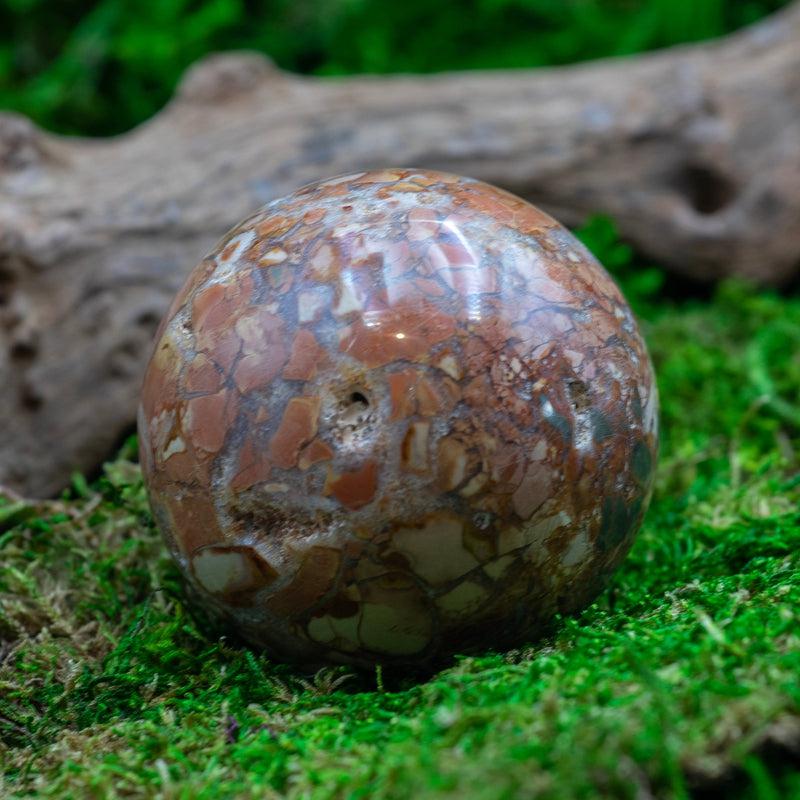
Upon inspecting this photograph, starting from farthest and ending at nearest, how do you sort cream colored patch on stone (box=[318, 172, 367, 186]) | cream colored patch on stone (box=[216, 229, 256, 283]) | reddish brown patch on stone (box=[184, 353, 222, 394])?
cream colored patch on stone (box=[318, 172, 367, 186]) → cream colored patch on stone (box=[216, 229, 256, 283]) → reddish brown patch on stone (box=[184, 353, 222, 394])

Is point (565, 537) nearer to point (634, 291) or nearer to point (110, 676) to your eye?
point (110, 676)

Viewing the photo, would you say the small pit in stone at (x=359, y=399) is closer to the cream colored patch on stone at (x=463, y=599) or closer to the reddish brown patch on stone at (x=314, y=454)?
the reddish brown patch on stone at (x=314, y=454)

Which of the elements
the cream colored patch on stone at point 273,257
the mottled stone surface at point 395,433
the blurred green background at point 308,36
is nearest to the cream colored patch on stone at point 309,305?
the mottled stone surface at point 395,433

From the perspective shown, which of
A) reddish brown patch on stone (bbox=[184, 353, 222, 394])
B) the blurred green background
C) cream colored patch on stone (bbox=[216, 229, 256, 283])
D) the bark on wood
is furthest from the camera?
the blurred green background

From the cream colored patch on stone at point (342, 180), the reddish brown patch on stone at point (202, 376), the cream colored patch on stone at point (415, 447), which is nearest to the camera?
the cream colored patch on stone at point (415, 447)

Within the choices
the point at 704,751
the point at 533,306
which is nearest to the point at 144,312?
the point at 533,306

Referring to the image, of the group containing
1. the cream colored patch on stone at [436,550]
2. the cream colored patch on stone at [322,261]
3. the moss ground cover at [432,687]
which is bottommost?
the moss ground cover at [432,687]

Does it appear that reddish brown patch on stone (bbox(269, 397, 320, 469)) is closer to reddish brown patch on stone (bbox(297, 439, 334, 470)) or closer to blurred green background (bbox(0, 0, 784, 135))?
reddish brown patch on stone (bbox(297, 439, 334, 470))

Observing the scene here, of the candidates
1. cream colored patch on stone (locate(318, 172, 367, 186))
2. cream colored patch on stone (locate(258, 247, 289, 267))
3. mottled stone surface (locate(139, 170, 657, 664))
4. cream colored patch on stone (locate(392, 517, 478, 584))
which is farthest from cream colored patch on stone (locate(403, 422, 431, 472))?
cream colored patch on stone (locate(318, 172, 367, 186))
